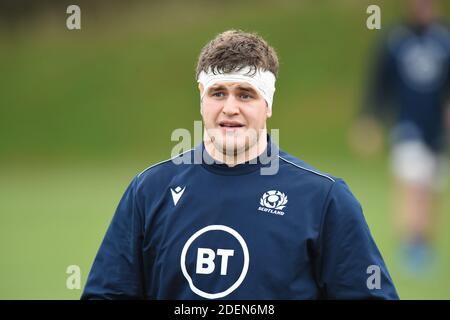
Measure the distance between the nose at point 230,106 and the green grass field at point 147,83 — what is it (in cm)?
1052

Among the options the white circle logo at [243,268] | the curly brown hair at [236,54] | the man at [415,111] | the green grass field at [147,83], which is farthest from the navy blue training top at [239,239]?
the green grass field at [147,83]

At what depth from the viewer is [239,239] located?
10.2ft

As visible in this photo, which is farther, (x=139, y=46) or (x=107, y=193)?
(x=139, y=46)

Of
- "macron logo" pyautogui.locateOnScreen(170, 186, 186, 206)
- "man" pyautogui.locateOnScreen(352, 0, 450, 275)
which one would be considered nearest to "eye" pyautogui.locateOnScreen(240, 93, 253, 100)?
"macron logo" pyautogui.locateOnScreen(170, 186, 186, 206)

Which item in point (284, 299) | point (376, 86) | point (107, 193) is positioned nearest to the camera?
point (284, 299)

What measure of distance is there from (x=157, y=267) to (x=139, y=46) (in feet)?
45.3

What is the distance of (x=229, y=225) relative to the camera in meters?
3.13

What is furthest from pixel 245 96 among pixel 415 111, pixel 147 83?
pixel 147 83

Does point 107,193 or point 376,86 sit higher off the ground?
point 376,86

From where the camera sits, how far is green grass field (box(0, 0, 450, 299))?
1504cm

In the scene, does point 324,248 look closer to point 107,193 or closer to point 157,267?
point 157,267

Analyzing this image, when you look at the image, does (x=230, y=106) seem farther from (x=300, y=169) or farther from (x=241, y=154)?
(x=300, y=169)

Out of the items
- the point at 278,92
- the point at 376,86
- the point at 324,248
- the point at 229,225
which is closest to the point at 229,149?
the point at 229,225

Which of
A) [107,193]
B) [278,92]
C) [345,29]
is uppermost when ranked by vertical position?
[345,29]
